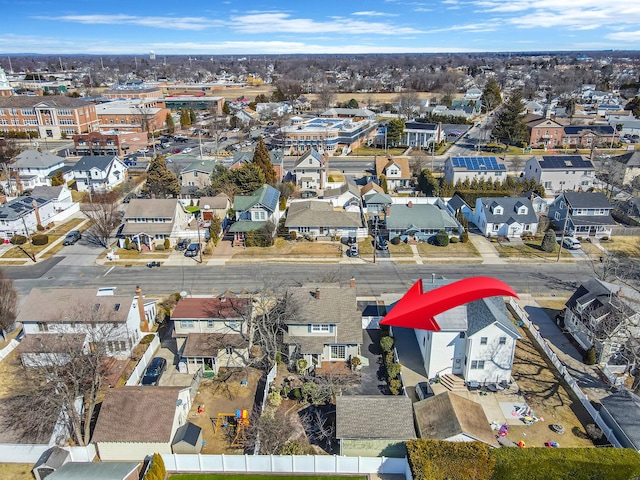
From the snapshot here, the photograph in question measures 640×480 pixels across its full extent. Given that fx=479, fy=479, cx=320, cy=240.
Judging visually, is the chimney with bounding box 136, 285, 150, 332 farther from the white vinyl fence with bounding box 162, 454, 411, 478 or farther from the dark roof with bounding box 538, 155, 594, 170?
Result: the dark roof with bounding box 538, 155, 594, 170

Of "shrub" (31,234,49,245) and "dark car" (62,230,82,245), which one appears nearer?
"shrub" (31,234,49,245)

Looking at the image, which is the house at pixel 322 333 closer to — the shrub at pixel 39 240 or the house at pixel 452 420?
the house at pixel 452 420

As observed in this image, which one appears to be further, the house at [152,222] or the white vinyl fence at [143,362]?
the house at [152,222]

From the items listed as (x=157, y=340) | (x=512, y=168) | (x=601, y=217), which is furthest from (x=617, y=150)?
(x=157, y=340)

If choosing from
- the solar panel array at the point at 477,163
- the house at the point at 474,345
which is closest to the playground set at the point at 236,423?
the house at the point at 474,345

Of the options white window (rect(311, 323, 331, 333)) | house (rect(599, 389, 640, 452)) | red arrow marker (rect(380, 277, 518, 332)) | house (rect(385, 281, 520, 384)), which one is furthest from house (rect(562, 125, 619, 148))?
red arrow marker (rect(380, 277, 518, 332))

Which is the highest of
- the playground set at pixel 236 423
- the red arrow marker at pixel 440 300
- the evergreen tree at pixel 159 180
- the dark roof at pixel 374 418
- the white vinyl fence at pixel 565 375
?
the red arrow marker at pixel 440 300

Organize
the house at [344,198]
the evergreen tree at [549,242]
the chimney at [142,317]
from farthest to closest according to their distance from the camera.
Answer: the house at [344,198] → the evergreen tree at [549,242] → the chimney at [142,317]
